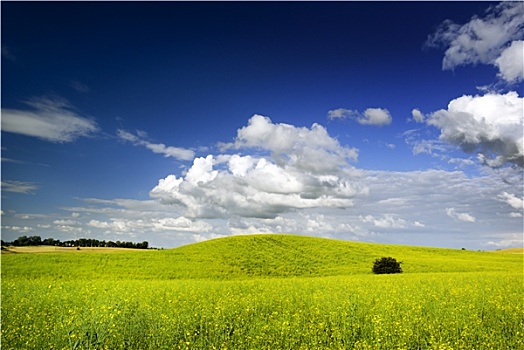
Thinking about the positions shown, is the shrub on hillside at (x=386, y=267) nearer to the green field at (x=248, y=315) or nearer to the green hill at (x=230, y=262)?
the green hill at (x=230, y=262)

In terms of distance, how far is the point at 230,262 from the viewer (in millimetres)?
40031

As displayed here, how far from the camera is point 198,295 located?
50.8 ft

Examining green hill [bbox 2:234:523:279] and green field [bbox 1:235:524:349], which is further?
Answer: green hill [bbox 2:234:523:279]

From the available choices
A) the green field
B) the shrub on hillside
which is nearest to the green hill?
the green field

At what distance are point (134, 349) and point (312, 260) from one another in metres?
36.5

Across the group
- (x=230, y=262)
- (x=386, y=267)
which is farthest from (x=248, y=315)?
(x=230, y=262)

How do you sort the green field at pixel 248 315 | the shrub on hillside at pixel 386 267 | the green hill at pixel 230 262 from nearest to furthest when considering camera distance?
the green field at pixel 248 315, the green hill at pixel 230 262, the shrub on hillside at pixel 386 267

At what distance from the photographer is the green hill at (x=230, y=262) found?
31969mm

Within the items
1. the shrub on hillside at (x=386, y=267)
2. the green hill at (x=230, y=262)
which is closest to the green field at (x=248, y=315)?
the green hill at (x=230, y=262)

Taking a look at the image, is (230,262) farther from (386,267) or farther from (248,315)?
(248,315)

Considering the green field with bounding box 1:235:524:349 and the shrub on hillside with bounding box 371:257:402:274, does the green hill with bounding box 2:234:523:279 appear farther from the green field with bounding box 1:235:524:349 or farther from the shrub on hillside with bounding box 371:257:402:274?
the shrub on hillside with bounding box 371:257:402:274

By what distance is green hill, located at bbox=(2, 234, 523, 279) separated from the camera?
105ft

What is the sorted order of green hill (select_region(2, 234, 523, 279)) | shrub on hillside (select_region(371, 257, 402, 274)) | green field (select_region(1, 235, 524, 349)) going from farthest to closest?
1. shrub on hillside (select_region(371, 257, 402, 274))
2. green hill (select_region(2, 234, 523, 279))
3. green field (select_region(1, 235, 524, 349))

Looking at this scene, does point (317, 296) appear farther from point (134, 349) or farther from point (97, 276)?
point (97, 276)
